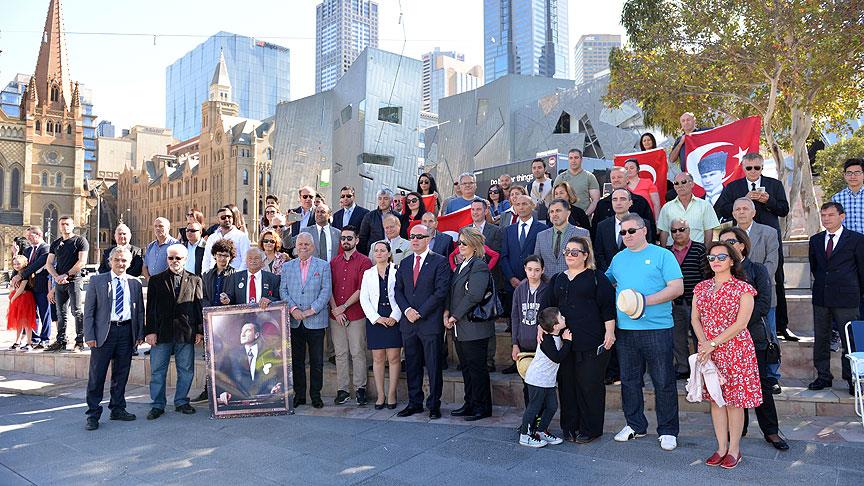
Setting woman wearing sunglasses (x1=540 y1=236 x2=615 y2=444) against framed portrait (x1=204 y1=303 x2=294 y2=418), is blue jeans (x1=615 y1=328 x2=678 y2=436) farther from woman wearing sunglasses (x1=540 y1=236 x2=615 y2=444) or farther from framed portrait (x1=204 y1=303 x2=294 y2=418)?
framed portrait (x1=204 y1=303 x2=294 y2=418)

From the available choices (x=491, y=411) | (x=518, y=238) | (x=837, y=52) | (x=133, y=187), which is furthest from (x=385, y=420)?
(x=133, y=187)

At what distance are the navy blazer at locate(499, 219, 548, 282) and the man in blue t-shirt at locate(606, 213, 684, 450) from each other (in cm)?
170

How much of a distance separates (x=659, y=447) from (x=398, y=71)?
3028 centimetres

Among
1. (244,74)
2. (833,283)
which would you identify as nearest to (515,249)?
(833,283)

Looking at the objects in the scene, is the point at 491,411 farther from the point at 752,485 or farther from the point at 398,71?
the point at 398,71

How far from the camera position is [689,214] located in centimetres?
632

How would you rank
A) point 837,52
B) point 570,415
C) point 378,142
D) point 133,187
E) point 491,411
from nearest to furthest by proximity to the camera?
point 570,415
point 491,411
point 837,52
point 378,142
point 133,187

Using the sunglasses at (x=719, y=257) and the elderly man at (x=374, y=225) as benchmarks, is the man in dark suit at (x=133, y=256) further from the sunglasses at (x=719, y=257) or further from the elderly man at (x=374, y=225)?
the sunglasses at (x=719, y=257)

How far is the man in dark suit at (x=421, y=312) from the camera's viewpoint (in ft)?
19.5

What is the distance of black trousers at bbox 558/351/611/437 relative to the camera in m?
4.97

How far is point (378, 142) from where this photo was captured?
3195cm

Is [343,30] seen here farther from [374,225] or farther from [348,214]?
[374,225]

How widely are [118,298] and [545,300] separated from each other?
4.55 meters

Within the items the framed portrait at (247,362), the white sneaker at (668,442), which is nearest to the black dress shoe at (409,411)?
the framed portrait at (247,362)
